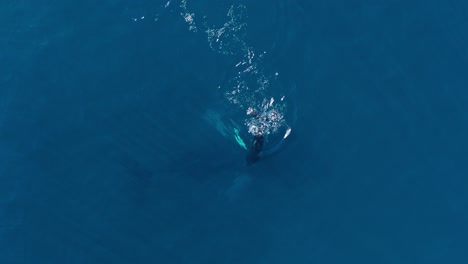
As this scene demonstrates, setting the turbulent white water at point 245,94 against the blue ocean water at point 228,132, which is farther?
the turbulent white water at point 245,94

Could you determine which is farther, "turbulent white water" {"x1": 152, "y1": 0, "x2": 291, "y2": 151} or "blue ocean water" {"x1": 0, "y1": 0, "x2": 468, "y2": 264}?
"turbulent white water" {"x1": 152, "y1": 0, "x2": 291, "y2": 151}

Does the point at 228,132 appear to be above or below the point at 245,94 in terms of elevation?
below

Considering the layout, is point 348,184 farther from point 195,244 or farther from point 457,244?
point 195,244

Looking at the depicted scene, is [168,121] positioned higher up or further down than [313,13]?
further down

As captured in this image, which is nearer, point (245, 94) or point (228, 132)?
point (228, 132)

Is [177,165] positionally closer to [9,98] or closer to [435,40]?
[9,98]

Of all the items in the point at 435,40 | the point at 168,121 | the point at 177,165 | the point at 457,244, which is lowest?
the point at 457,244

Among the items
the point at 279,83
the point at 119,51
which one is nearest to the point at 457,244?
the point at 279,83

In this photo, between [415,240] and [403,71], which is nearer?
[415,240]
